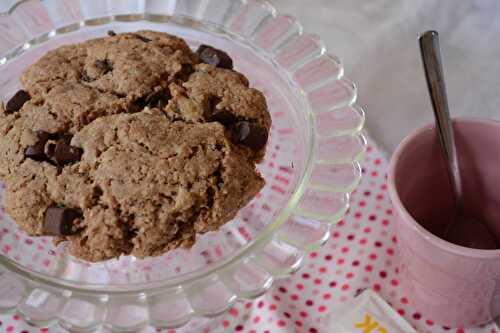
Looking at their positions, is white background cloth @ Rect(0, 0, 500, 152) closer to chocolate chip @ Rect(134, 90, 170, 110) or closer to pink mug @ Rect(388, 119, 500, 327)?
pink mug @ Rect(388, 119, 500, 327)

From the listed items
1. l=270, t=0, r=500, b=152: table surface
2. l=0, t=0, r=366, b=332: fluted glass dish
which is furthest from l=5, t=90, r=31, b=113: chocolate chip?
l=270, t=0, r=500, b=152: table surface

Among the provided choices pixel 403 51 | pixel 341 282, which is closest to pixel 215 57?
pixel 341 282

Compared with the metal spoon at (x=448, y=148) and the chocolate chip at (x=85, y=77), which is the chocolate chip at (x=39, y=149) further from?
the metal spoon at (x=448, y=148)

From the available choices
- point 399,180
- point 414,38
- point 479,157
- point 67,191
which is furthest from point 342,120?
point 414,38

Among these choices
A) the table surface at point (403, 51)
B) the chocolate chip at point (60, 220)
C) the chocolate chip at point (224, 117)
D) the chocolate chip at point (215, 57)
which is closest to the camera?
the chocolate chip at point (60, 220)

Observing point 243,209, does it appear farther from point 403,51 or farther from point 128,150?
point 403,51

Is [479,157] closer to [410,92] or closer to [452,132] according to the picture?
[452,132]

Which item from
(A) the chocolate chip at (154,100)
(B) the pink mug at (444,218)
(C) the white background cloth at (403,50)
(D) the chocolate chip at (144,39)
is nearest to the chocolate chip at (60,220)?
(A) the chocolate chip at (154,100)
